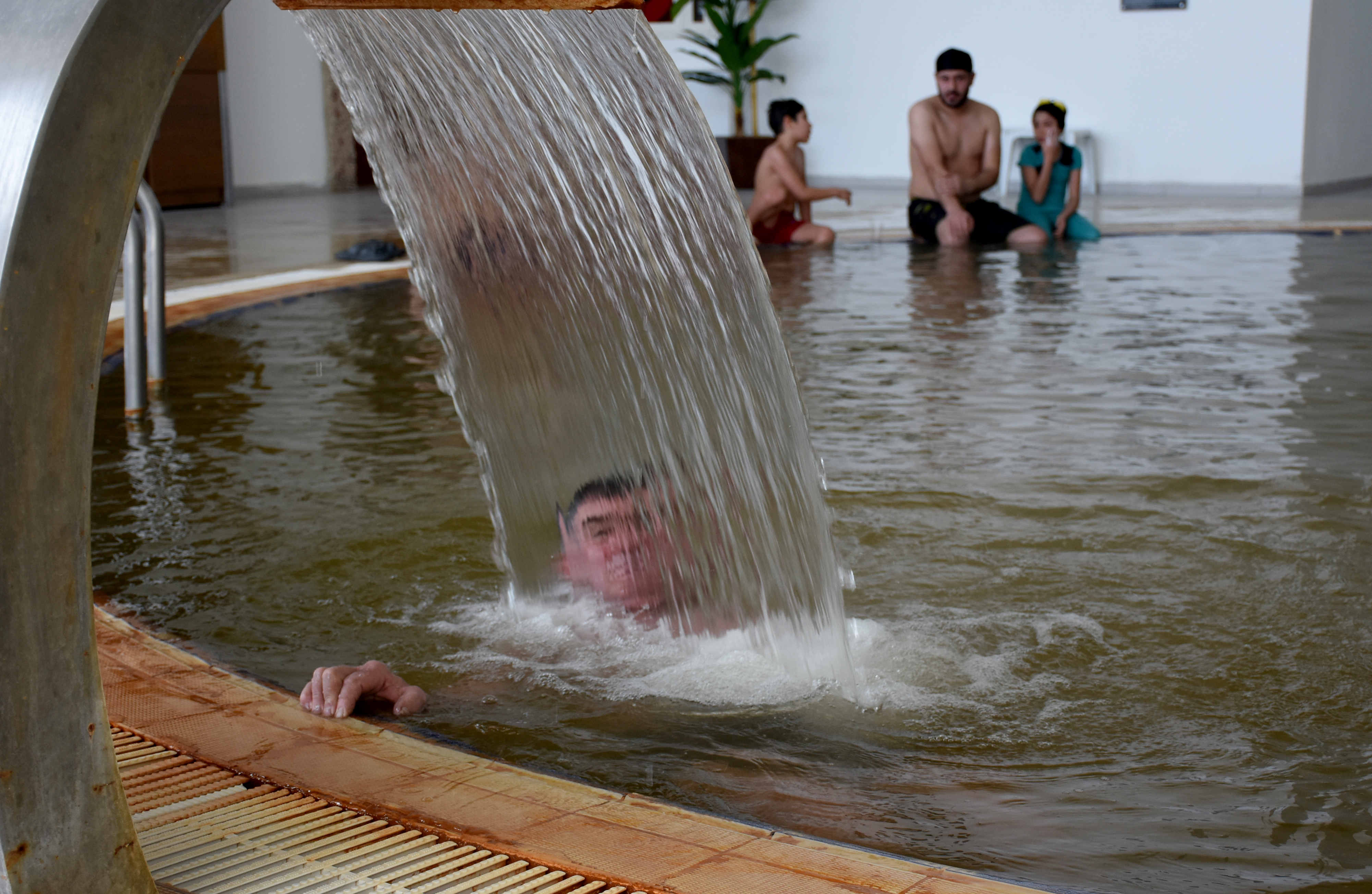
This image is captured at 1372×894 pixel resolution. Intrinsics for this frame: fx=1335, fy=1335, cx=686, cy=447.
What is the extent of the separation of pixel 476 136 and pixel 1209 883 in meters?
1.39

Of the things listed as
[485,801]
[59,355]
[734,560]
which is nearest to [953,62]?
[734,560]

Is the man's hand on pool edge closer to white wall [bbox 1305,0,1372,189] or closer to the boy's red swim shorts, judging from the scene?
the boy's red swim shorts

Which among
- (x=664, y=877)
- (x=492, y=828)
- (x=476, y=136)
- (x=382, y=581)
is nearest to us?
(x=664, y=877)

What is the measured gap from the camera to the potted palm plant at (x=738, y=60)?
39.2ft

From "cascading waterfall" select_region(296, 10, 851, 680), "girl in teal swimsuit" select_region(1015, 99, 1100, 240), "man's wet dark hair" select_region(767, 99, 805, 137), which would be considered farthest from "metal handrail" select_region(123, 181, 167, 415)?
"girl in teal swimsuit" select_region(1015, 99, 1100, 240)

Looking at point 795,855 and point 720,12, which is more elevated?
point 720,12

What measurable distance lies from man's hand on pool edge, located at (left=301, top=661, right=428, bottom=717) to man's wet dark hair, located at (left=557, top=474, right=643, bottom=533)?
1.53 ft

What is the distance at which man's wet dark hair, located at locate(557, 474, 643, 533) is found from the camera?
213 cm

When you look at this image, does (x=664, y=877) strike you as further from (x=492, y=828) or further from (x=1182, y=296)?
(x=1182, y=296)

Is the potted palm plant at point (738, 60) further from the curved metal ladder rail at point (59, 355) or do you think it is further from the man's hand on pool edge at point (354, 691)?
the curved metal ladder rail at point (59, 355)

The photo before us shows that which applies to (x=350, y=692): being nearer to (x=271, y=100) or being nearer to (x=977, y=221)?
(x=977, y=221)

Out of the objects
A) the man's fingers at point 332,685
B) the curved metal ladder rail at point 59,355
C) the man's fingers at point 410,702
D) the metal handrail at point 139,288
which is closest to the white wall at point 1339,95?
the metal handrail at point 139,288

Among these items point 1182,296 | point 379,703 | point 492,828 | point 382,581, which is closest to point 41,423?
point 492,828

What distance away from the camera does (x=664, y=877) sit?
111 centimetres
